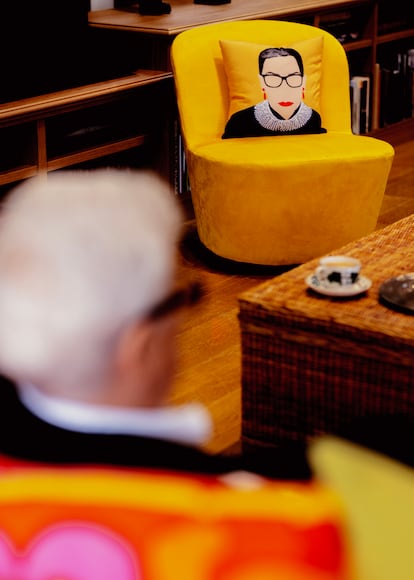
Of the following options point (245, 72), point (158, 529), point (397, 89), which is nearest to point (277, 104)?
point (245, 72)

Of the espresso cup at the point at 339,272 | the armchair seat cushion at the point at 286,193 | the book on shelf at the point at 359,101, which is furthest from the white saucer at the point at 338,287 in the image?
the book on shelf at the point at 359,101

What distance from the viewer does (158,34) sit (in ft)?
13.7

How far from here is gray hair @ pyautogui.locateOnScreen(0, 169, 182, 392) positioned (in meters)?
0.89

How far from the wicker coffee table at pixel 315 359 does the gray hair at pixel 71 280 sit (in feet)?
4.19

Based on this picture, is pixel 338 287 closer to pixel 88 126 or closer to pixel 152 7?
pixel 88 126

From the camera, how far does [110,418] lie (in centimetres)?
91

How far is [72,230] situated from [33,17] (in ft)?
10.6

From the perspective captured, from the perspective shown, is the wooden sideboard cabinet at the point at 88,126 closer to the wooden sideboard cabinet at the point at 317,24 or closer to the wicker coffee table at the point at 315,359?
the wooden sideboard cabinet at the point at 317,24

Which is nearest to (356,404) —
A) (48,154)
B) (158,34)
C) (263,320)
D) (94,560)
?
(263,320)

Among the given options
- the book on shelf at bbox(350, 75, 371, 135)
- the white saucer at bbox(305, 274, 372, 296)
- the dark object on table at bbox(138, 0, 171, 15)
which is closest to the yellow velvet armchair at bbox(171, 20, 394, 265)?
the dark object on table at bbox(138, 0, 171, 15)

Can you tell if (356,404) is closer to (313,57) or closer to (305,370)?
(305,370)

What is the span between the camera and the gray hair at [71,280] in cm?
89

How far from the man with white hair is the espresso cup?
4.62ft

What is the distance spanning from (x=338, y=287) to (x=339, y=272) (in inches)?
1.5
